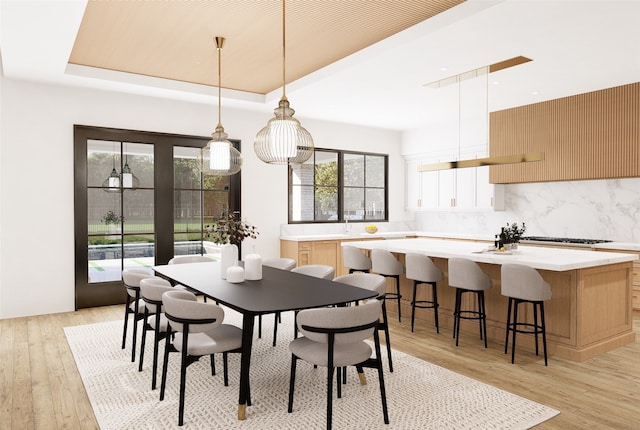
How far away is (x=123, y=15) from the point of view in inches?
165

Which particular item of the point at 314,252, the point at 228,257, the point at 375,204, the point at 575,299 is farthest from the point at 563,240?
the point at 228,257

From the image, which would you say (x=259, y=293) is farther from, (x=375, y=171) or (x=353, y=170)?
(x=375, y=171)

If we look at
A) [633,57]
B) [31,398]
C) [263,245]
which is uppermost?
[633,57]

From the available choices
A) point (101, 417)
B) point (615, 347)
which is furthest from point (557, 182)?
point (101, 417)

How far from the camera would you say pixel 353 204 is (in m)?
8.78

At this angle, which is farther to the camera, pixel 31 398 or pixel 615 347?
pixel 615 347

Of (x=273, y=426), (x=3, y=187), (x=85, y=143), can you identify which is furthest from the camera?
(x=85, y=143)

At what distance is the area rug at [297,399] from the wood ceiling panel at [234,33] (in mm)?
3042

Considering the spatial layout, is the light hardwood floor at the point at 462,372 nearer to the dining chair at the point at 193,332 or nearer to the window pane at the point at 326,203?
the dining chair at the point at 193,332

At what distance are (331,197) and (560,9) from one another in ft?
17.5

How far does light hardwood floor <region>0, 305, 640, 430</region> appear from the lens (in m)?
2.99

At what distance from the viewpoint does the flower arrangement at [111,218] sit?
620 centimetres

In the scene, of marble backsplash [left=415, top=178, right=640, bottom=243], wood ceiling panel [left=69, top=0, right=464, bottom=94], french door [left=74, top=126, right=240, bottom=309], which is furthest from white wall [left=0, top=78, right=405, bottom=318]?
marble backsplash [left=415, top=178, right=640, bottom=243]

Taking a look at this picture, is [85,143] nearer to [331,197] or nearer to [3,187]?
[3,187]
